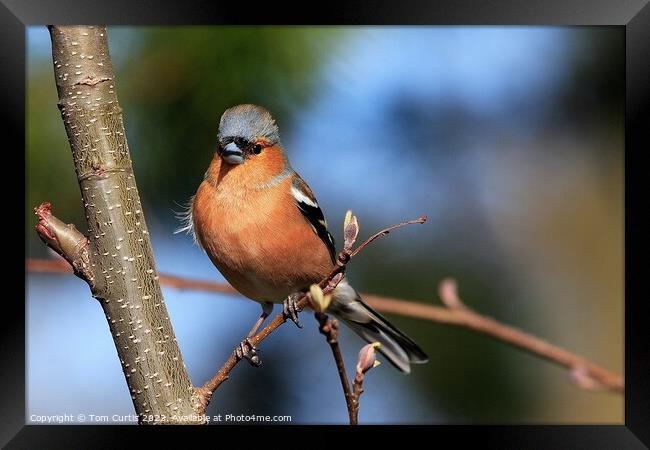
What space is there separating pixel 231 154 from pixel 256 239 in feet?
1.71

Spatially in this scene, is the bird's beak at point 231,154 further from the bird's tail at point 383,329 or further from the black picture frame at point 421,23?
the bird's tail at point 383,329

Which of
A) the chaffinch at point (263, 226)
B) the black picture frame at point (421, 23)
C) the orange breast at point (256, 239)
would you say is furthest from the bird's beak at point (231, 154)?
the black picture frame at point (421, 23)

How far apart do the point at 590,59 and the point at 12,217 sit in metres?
4.42

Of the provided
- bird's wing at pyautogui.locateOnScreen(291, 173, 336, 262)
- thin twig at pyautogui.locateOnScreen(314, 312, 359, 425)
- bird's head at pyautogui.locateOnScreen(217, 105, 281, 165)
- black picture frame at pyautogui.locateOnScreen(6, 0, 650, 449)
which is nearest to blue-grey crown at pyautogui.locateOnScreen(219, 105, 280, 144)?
bird's head at pyautogui.locateOnScreen(217, 105, 281, 165)

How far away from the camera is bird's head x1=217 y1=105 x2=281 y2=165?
167 inches

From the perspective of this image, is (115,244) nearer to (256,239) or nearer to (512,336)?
(256,239)

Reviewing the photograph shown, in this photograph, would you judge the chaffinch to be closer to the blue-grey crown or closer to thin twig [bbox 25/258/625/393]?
the blue-grey crown

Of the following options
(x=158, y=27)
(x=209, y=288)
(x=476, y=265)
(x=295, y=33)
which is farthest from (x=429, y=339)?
(x=158, y=27)

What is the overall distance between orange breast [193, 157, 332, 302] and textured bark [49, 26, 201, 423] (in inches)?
42.5

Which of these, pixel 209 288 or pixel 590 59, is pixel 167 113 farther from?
pixel 590 59

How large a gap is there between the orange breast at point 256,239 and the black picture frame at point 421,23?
0.84m

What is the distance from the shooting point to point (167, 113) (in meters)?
4.18

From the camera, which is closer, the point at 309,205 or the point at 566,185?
the point at 309,205

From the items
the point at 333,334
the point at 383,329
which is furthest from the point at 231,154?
the point at 333,334
